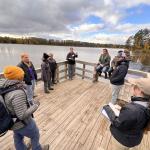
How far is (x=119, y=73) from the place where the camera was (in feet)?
10.7

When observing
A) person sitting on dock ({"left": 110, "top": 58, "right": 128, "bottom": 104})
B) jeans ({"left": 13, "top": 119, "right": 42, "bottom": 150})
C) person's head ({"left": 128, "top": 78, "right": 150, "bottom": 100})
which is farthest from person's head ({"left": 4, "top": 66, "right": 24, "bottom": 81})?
person sitting on dock ({"left": 110, "top": 58, "right": 128, "bottom": 104})

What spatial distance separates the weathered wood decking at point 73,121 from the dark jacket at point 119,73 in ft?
3.17

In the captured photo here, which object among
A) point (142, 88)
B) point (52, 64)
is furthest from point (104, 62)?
point (142, 88)

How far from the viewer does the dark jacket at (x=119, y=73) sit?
10.4 feet

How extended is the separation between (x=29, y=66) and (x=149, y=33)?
164ft

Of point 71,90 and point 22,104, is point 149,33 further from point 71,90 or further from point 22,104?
point 22,104

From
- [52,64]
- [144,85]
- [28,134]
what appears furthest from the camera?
[52,64]

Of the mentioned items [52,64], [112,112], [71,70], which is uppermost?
[112,112]

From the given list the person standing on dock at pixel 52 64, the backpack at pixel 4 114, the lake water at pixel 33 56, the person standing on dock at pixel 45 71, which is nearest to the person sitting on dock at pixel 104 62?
the person standing on dock at pixel 52 64

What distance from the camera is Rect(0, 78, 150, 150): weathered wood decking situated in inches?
107

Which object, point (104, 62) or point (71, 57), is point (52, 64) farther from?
point (104, 62)

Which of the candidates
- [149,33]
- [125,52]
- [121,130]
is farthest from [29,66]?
[149,33]

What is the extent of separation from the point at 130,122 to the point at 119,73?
2035mm

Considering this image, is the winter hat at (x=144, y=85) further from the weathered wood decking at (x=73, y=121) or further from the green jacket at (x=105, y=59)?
the green jacket at (x=105, y=59)
